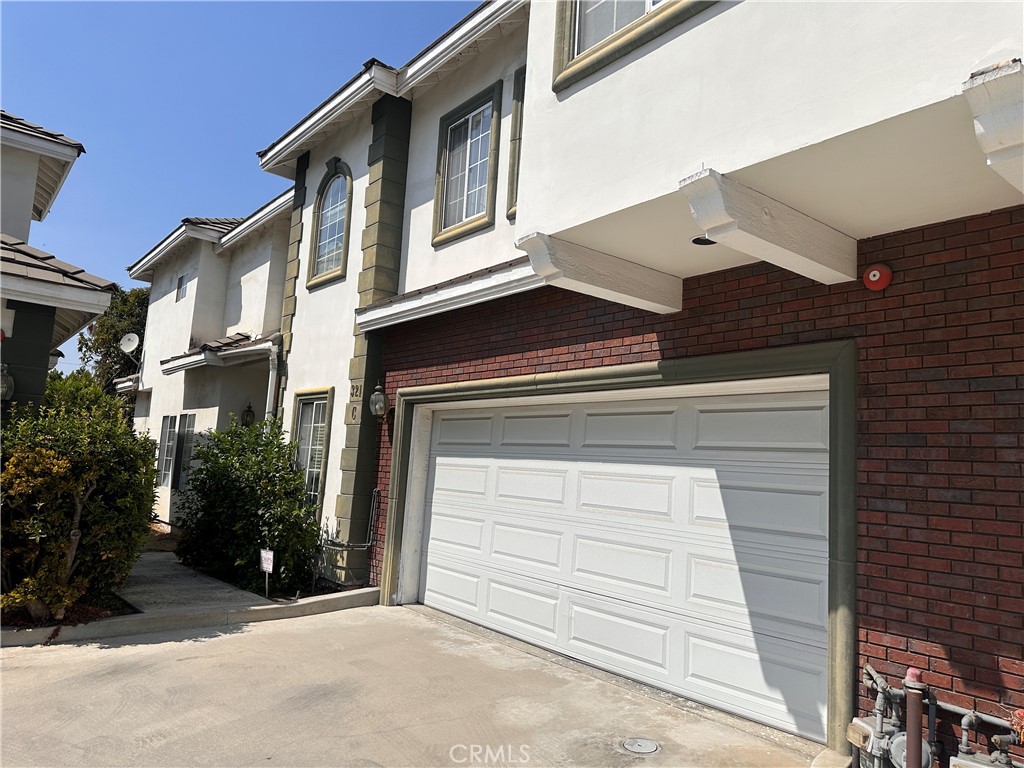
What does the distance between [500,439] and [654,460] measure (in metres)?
2.15

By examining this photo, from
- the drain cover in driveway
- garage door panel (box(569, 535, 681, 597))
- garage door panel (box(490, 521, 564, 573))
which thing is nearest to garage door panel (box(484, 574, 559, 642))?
garage door panel (box(490, 521, 564, 573))

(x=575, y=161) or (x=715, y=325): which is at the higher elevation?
(x=575, y=161)

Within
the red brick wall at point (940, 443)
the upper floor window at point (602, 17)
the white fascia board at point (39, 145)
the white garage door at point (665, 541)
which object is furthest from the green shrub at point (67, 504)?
the red brick wall at point (940, 443)

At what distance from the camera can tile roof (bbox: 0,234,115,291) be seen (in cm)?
718

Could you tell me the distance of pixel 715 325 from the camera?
205 inches

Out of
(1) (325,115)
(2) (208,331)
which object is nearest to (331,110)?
(1) (325,115)

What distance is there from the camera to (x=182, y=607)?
23.9 feet

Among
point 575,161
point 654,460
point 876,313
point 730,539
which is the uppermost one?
point 575,161

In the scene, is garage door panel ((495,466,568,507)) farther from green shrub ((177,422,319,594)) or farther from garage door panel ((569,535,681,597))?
green shrub ((177,422,319,594))

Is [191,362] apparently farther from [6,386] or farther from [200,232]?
[6,386]

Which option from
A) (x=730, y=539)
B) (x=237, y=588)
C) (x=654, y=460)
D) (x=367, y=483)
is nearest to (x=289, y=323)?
(x=367, y=483)

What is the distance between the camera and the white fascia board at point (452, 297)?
257 inches

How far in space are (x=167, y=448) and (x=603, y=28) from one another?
44.6 ft

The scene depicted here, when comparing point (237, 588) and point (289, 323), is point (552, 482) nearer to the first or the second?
point (237, 588)
